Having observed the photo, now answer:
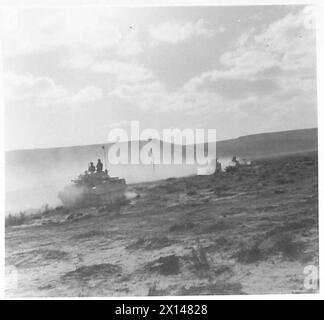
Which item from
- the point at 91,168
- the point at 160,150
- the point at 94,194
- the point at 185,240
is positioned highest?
the point at 160,150

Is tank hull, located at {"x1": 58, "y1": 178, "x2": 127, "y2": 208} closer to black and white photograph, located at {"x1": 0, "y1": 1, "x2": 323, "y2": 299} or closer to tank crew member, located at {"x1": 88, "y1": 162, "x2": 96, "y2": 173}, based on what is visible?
black and white photograph, located at {"x1": 0, "y1": 1, "x2": 323, "y2": 299}

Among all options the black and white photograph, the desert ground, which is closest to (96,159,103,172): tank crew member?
the black and white photograph

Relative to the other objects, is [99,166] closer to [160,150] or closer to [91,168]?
[91,168]

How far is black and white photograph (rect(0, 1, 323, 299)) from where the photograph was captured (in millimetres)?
3424

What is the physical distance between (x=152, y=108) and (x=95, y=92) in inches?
17.4

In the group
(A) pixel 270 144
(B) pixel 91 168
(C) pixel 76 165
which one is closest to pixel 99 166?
(B) pixel 91 168

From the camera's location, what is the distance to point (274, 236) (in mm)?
3463

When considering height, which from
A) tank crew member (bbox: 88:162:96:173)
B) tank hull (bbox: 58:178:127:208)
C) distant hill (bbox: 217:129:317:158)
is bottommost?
tank hull (bbox: 58:178:127:208)

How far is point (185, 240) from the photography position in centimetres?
345

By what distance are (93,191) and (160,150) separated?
23.3 inches

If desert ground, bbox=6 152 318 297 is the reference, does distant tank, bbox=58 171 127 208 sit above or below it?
above

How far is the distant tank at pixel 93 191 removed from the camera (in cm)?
349

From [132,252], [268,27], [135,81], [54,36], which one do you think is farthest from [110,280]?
[268,27]

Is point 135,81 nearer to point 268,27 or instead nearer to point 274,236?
point 268,27
